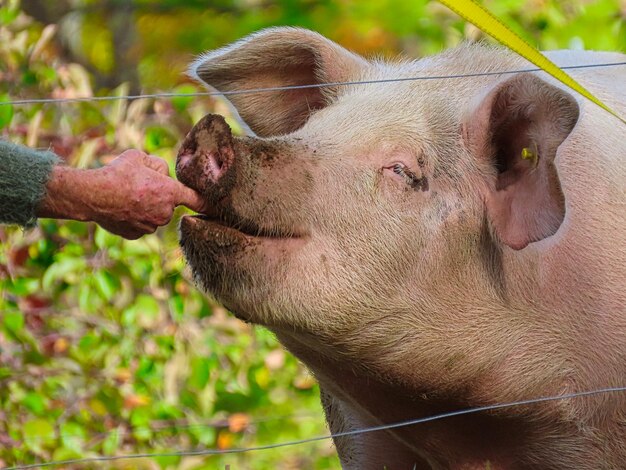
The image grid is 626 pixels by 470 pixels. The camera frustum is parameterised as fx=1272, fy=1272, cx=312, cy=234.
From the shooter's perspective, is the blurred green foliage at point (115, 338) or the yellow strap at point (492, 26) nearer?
the yellow strap at point (492, 26)

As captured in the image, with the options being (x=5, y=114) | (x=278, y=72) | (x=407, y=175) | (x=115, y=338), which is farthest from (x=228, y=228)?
(x=115, y=338)

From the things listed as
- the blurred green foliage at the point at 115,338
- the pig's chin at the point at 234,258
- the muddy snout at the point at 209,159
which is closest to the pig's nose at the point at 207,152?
the muddy snout at the point at 209,159

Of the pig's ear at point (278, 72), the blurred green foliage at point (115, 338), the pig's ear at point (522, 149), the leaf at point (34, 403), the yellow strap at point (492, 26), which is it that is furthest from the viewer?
the blurred green foliage at point (115, 338)

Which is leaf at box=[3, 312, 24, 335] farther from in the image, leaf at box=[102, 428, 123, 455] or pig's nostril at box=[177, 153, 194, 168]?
pig's nostril at box=[177, 153, 194, 168]

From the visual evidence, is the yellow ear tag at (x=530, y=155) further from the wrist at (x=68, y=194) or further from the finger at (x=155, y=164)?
the wrist at (x=68, y=194)

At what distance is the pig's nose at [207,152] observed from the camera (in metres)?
2.58

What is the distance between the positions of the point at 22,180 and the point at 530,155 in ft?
3.74

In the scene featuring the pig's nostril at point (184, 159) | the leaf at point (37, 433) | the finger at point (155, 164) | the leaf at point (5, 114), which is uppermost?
the pig's nostril at point (184, 159)

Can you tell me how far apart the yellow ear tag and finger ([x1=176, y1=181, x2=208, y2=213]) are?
2.53ft

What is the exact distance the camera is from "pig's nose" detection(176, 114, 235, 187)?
258 centimetres

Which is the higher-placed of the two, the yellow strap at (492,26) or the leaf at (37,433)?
the yellow strap at (492,26)

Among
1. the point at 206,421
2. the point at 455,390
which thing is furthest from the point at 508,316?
the point at 206,421

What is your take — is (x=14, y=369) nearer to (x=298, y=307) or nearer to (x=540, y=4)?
(x=298, y=307)

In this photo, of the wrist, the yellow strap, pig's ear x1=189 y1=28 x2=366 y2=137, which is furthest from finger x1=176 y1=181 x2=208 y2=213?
pig's ear x1=189 y1=28 x2=366 y2=137
